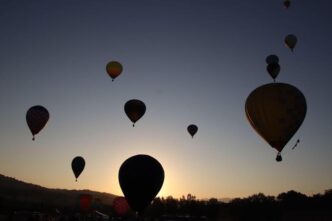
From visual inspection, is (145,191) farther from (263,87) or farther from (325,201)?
(325,201)

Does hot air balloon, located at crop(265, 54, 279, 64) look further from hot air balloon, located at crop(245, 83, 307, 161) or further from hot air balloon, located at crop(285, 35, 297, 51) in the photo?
hot air balloon, located at crop(245, 83, 307, 161)

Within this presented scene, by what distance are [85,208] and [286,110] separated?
1185 inches

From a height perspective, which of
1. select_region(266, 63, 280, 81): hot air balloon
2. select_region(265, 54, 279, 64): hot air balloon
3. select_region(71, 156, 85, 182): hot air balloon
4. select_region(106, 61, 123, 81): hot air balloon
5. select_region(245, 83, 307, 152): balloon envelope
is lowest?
select_region(245, 83, 307, 152): balloon envelope

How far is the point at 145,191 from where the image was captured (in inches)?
783

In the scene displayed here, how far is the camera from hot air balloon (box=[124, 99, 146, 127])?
94.1 ft

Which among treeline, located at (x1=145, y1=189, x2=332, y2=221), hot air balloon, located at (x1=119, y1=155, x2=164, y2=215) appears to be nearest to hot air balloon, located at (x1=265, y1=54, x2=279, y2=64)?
hot air balloon, located at (x1=119, y1=155, x2=164, y2=215)

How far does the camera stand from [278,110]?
70.5 feet

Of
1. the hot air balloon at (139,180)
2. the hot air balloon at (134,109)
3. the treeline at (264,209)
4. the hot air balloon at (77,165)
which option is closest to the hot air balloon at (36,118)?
the hot air balloon at (134,109)

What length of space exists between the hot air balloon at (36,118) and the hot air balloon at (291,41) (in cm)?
1746

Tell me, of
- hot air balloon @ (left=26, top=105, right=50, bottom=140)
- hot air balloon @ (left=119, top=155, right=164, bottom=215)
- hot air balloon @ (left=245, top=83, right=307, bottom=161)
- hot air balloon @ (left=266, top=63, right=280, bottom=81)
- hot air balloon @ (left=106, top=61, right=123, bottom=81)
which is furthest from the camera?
hot air balloon @ (left=106, top=61, right=123, bottom=81)

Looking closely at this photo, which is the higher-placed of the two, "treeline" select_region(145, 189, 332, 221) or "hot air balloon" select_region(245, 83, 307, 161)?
"treeline" select_region(145, 189, 332, 221)

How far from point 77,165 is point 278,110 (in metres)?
19.9

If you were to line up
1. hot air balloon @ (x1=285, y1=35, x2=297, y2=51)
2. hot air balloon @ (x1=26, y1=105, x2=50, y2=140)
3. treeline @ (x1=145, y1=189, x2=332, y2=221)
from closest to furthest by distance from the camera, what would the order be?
hot air balloon @ (x1=26, y1=105, x2=50, y2=140)
hot air balloon @ (x1=285, y1=35, x2=297, y2=51)
treeline @ (x1=145, y1=189, x2=332, y2=221)

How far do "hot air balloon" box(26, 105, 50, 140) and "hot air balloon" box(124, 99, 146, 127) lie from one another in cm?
565
